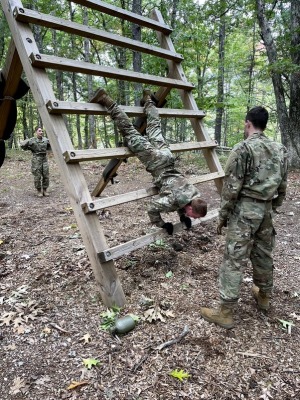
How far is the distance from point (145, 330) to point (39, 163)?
26.7 feet

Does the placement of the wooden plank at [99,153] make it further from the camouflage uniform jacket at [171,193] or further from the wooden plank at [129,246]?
the wooden plank at [129,246]

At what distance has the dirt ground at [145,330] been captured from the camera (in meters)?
2.46

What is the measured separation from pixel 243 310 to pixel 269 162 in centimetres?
172

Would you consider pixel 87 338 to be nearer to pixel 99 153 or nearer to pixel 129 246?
pixel 129 246

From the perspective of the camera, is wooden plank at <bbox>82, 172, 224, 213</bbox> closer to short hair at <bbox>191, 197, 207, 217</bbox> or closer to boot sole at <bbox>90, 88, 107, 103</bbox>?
short hair at <bbox>191, 197, 207, 217</bbox>

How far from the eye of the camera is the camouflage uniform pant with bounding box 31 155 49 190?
9.66 meters

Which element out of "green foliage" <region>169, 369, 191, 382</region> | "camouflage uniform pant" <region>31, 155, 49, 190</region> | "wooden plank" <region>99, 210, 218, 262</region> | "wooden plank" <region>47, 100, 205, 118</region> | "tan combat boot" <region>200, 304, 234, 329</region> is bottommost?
"green foliage" <region>169, 369, 191, 382</region>

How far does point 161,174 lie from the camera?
13.9 ft

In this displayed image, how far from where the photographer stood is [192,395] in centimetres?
238

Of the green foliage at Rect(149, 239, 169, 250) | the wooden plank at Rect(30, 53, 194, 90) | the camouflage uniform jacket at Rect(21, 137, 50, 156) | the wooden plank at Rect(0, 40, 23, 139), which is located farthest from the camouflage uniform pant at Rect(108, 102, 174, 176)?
the camouflage uniform jacket at Rect(21, 137, 50, 156)

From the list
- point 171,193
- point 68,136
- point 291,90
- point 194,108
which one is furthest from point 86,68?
point 291,90

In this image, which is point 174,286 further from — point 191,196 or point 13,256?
point 13,256

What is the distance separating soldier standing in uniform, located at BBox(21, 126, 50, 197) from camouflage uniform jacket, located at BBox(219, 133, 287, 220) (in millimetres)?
7958

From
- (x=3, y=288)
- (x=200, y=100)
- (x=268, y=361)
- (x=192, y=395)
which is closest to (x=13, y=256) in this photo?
(x=3, y=288)
